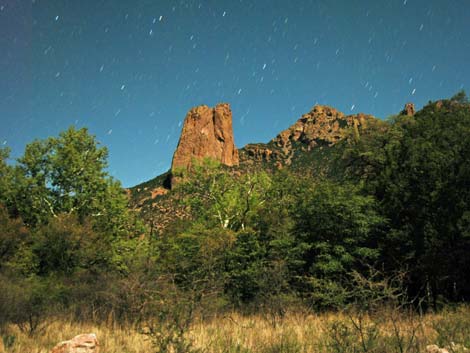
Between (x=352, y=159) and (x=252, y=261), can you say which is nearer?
(x=252, y=261)

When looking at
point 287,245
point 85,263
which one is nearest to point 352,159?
point 287,245

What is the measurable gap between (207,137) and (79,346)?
115m

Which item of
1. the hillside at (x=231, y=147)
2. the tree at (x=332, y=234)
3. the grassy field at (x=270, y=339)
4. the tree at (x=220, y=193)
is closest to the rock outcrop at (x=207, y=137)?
the hillside at (x=231, y=147)

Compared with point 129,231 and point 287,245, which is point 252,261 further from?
point 129,231

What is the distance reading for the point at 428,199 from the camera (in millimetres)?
16297

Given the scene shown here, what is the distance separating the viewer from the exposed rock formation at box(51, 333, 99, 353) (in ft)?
17.9

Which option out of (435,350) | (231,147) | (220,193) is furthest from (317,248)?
(231,147)

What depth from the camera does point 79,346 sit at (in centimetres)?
553

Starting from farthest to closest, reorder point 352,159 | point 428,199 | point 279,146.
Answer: point 279,146 → point 352,159 → point 428,199

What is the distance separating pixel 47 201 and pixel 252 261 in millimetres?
15810

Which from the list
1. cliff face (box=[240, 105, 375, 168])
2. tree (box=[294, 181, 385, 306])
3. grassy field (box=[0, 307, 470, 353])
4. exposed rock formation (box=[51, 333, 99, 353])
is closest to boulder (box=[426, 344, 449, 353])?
grassy field (box=[0, 307, 470, 353])

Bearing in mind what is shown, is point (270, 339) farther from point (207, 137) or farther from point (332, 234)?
point (207, 137)

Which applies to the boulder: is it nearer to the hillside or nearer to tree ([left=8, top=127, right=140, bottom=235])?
tree ([left=8, top=127, right=140, bottom=235])

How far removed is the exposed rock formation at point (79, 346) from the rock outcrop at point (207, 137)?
362 ft
